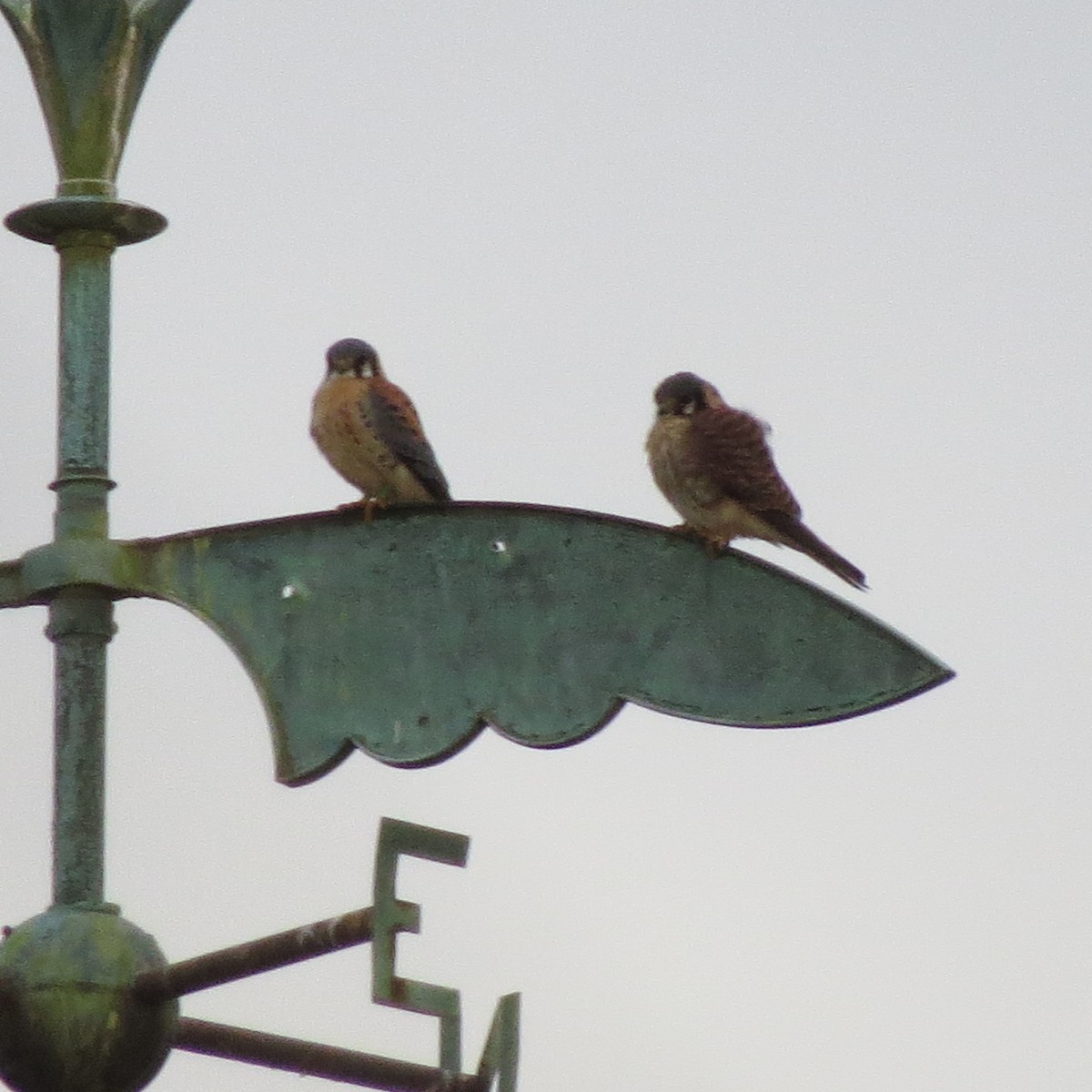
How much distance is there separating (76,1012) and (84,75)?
1204 millimetres

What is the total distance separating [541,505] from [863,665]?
45 cm

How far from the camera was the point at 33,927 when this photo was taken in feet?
10.3

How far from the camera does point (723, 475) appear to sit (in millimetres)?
6445

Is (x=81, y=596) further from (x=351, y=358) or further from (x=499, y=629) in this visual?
(x=351, y=358)

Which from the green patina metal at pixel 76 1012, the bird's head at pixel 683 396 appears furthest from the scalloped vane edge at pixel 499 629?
the bird's head at pixel 683 396

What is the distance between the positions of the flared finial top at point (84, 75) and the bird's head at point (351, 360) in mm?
3499

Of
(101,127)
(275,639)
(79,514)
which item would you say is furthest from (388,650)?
(101,127)

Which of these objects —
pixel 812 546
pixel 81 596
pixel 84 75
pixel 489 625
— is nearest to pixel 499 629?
pixel 489 625

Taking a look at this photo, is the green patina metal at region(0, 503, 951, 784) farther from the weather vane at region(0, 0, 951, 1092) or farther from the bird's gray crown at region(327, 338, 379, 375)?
the bird's gray crown at region(327, 338, 379, 375)

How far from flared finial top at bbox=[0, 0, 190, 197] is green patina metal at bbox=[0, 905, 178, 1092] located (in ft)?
3.19

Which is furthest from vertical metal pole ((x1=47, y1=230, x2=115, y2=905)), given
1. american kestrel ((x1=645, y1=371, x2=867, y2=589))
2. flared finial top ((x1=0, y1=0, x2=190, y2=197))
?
american kestrel ((x1=645, y1=371, x2=867, y2=589))

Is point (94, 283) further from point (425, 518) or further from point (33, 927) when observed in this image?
point (33, 927)

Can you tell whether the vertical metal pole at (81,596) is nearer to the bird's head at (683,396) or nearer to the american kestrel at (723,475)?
the american kestrel at (723,475)

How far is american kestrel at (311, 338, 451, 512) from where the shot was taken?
21.4ft
